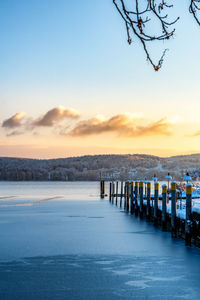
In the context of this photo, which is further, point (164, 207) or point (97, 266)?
point (164, 207)

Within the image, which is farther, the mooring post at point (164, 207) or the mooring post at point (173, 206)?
the mooring post at point (164, 207)

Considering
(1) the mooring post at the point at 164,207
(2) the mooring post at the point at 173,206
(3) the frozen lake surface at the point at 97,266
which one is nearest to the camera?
(3) the frozen lake surface at the point at 97,266

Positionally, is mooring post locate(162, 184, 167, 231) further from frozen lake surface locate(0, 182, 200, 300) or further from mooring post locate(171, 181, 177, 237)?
mooring post locate(171, 181, 177, 237)

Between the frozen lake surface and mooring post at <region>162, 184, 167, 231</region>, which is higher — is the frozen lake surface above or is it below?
below

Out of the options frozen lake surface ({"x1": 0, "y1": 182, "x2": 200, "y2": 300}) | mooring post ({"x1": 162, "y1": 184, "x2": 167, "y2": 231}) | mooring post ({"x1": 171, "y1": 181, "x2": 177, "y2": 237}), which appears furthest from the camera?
mooring post ({"x1": 162, "y1": 184, "x2": 167, "y2": 231})

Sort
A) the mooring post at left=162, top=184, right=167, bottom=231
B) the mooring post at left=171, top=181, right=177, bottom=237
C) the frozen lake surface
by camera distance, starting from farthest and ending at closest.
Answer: the mooring post at left=162, top=184, right=167, bottom=231 → the mooring post at left=171, top=181, right=177, bottom=237 → the frozen lake surface

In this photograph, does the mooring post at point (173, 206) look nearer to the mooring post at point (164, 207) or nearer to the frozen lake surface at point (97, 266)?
the frozen lake surface at point (97, 266)

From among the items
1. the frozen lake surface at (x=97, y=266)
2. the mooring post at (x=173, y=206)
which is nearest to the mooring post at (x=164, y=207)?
the frozen lake surface at (x=97, y=266)

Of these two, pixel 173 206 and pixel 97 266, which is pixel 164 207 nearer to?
pixel 173 206

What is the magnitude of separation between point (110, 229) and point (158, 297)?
9439 millimetres

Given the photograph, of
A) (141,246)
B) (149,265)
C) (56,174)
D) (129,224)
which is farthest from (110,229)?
(56,174)

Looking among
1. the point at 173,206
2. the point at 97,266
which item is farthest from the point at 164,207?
the point at 97,266

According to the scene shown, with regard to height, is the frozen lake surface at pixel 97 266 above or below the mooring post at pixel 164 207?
below

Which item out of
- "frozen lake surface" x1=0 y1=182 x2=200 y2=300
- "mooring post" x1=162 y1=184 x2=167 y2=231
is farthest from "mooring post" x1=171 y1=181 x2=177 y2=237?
"mooring post" x1=162 y1=184 x2=167 y2=231
